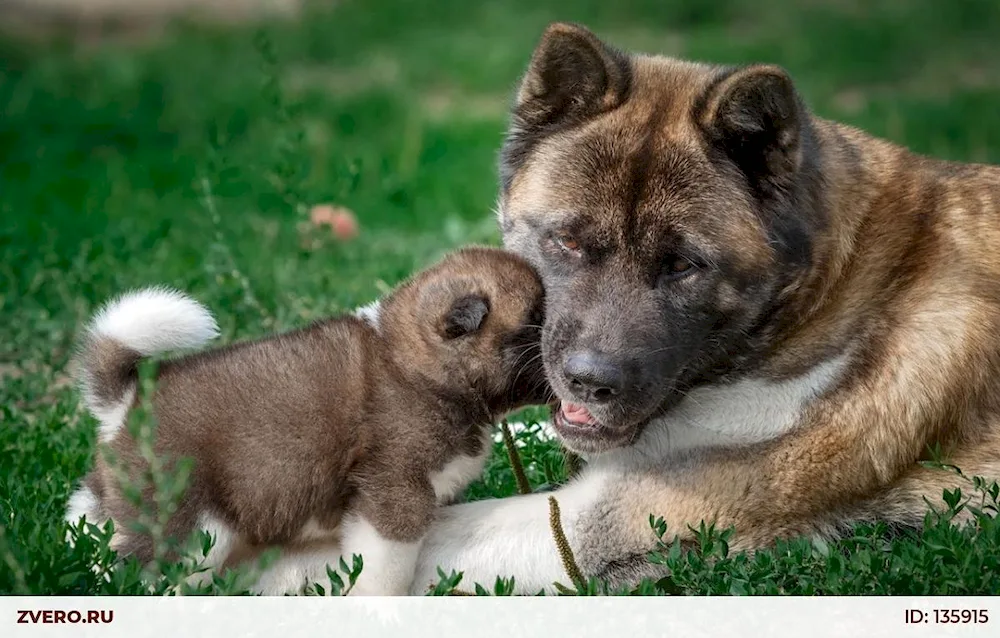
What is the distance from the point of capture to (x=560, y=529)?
14.3ft

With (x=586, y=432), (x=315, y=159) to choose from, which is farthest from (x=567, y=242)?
(x=315, y=159)

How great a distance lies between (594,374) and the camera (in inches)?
160

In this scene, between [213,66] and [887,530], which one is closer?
[887,530]

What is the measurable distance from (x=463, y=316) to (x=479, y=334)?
0.08 m

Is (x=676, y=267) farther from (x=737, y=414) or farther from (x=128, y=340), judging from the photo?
(x=128, y=340)

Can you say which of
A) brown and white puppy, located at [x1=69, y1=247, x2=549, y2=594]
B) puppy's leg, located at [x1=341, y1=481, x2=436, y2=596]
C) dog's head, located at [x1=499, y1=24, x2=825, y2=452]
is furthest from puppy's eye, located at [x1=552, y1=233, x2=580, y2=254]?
puppy's leg, located at [x1=341, y1=481, x2=436, y2=596]

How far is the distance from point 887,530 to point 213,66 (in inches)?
404

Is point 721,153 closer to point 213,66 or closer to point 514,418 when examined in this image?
point 514,418

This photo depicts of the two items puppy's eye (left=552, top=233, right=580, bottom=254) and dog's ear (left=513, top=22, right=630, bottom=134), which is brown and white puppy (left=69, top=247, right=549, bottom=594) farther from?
dog's ear (left=513, top=22, right=630, bottom=134)

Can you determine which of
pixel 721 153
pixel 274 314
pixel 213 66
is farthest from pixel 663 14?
pixel 721 153

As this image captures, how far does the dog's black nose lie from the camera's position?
13.4ft

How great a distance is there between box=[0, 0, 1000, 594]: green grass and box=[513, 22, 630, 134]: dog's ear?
124 centimetres

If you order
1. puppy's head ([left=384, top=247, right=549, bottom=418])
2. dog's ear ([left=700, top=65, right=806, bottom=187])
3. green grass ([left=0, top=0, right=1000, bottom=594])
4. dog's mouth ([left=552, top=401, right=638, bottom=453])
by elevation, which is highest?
dog's ear ([left=700, top=65, right=806, bottom=187])
